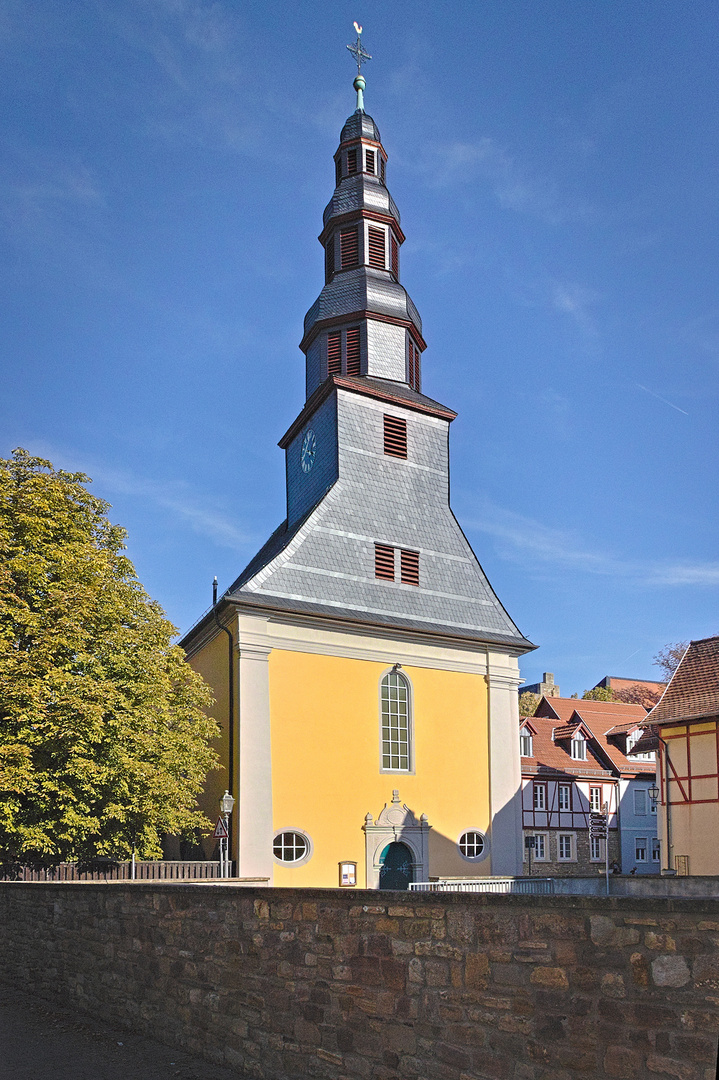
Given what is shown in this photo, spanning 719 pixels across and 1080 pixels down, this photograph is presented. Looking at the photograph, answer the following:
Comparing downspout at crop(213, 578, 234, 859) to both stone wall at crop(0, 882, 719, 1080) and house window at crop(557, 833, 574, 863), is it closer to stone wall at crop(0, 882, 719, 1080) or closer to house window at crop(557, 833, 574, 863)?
stone wall at crop(0, 882, 719, 1080)

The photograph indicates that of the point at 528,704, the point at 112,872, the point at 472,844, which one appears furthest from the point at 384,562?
the point at 528,704

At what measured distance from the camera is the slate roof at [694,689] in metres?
25.6

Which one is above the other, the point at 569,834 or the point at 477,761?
the point at 477,761

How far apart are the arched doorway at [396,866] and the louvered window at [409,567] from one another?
6718mm

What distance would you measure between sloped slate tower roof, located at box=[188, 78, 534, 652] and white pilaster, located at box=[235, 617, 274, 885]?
1043mm

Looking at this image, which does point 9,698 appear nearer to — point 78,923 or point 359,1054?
point 78,923

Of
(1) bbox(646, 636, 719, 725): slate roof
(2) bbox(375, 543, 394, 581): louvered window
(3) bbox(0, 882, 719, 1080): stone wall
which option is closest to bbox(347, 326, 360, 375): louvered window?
(2) bbox(375, 543, 394, 581): louvered window

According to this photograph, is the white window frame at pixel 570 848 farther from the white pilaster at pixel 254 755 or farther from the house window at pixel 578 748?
the white pilaster at pixel 254 755

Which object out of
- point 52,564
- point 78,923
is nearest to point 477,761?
point 52,564

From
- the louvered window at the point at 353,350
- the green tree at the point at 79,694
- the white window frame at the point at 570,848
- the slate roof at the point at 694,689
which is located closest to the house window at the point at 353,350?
the louvered window at the point at 353,350

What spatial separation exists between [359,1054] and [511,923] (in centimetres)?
181

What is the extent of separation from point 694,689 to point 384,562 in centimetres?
945

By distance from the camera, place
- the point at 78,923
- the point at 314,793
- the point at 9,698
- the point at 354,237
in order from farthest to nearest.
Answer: the point at 354,237, the point at 314,793, the point at 9,698, the point at 78,923

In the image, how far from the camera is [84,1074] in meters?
7.75
